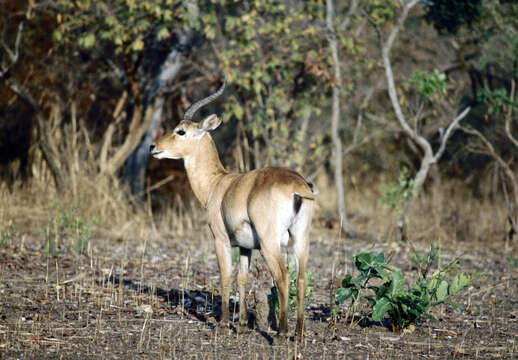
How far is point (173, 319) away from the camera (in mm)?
7238

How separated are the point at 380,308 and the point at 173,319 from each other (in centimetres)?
225

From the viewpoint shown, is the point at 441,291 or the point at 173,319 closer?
the point at 441,291

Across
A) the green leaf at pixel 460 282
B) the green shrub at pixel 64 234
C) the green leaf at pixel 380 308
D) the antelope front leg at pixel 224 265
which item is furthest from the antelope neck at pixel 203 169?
the green shrub at pixel 64 234

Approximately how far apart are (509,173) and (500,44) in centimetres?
347

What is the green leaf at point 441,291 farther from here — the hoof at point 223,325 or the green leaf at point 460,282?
the hoof at point 223,325

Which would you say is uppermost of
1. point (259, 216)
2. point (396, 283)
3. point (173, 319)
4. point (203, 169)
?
point (203, 169)

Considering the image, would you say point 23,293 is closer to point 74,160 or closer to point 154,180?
point 74,160

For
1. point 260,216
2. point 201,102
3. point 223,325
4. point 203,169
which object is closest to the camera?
point 260,216

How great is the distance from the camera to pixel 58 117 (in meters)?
14.8

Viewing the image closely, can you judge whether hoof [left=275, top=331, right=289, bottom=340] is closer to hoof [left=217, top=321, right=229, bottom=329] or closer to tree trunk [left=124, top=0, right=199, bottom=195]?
hoof [left=217, top=321, right=229, bottom=329]

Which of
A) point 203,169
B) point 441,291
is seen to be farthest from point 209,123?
point 441,291

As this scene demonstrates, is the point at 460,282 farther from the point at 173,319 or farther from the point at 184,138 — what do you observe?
the point at 184,138

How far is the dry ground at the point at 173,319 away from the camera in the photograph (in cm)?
604

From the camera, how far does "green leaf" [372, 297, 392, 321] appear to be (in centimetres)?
653
